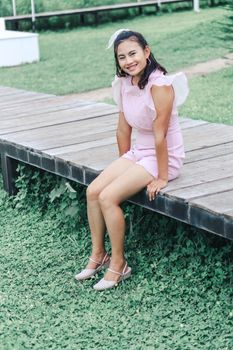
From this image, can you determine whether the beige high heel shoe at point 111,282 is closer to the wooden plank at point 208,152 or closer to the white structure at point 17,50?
the wooden plank at point 208,152

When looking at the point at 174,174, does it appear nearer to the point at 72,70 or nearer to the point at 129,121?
the point at 129,121

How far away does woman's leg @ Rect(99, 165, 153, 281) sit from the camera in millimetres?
3656

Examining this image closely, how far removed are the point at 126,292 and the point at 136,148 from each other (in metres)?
0.72

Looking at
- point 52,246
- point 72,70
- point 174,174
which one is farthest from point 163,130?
point 72,70

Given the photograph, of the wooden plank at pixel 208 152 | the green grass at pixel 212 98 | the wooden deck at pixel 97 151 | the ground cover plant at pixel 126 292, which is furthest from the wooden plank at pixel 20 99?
the wooden plank at pixel 208 152

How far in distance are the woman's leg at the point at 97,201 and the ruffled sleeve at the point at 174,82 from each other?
0.36 m

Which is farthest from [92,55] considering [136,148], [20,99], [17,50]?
[136,148]

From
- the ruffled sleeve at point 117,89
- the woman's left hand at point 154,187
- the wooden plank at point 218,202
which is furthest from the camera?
the ruffled sleeve at point 117,89

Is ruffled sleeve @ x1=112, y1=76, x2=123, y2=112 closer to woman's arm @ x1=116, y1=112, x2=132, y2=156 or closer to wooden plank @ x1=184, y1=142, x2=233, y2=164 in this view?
woman's arm @ x1=116, y1=112, x2=132, y2=156

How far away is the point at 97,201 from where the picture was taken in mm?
3768

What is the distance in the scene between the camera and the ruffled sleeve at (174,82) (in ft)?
12.0

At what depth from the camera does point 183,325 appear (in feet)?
11.0

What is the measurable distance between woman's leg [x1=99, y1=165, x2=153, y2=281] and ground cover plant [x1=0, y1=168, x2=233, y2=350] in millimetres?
261

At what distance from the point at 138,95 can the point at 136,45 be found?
0.24m
